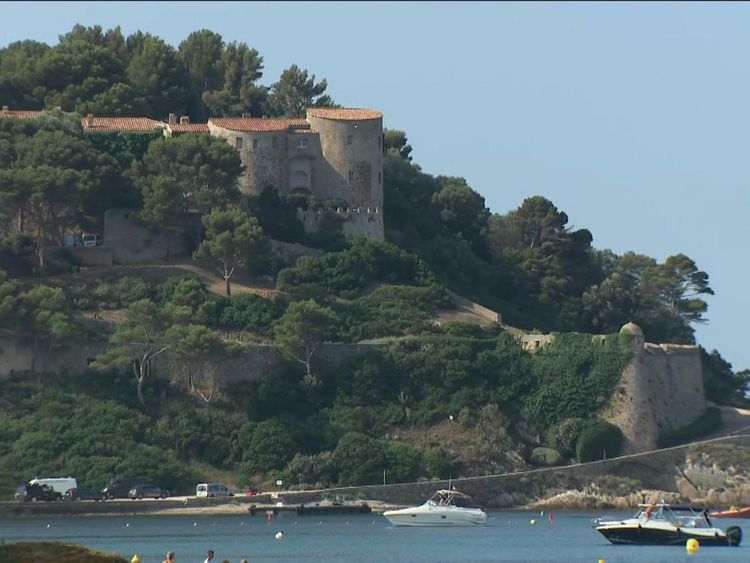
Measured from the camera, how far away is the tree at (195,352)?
263ft

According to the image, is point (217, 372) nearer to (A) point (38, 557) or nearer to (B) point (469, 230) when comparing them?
(B) point (469, 230)

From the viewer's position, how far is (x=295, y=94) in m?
105

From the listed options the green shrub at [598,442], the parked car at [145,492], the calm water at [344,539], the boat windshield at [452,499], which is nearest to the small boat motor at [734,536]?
the calm water at [344,539]

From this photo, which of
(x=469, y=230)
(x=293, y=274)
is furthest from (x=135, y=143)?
(x=469, y=230)

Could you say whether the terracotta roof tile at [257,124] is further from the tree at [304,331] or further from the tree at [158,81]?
the tree at [304,331]

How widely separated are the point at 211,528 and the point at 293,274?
58.4 feet

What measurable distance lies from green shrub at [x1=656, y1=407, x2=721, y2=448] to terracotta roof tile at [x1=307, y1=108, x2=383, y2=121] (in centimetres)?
1885

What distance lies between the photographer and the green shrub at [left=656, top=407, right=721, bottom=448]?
274ft

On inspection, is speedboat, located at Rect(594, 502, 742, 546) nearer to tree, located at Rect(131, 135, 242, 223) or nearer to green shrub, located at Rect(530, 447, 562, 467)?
green shrub, located at Rect(530, 447, 562, 467)

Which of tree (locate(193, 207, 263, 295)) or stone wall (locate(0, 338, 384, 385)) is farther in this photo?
tree (locate(193, 207, 263, 295))

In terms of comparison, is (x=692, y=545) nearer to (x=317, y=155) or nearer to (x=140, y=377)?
(x=140, y=377)

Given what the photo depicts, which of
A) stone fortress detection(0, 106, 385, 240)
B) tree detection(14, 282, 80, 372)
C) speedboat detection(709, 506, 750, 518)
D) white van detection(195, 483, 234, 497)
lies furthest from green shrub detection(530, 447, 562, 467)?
tree detection(14, 282, 80, 372)

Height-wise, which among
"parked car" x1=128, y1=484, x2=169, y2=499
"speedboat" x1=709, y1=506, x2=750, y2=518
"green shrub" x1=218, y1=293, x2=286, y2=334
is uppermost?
"green shrub" x1=218, y1=293, x2=286, y2=334

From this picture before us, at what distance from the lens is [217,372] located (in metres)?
81.6
